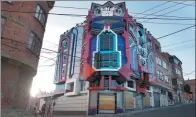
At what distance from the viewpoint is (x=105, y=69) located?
2592 centimetres

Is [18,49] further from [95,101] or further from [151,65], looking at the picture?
[151,65]

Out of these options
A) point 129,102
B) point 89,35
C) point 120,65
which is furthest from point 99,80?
point 89,35

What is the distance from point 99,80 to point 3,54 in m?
15.7

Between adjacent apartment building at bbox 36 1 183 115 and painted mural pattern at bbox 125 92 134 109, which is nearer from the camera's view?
adjacent apartment building at bbox 36 1 183 115

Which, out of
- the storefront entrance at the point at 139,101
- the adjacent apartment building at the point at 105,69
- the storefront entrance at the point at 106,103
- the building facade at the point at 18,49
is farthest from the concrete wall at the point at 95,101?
the building facade at the point at 18,49

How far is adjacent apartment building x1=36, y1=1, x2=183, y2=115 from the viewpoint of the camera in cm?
2576

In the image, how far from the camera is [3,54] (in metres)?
13.2

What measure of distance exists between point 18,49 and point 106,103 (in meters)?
15.1

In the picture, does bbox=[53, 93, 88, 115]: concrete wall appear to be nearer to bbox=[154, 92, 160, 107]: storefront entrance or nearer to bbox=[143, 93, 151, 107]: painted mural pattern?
bbox=[143, 93, 151, 107]: painted mural pattern

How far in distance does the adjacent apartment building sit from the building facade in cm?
1056

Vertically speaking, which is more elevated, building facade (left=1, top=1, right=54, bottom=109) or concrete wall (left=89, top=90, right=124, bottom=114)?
building facade (left=1, top=1, right=54, bottom=109)

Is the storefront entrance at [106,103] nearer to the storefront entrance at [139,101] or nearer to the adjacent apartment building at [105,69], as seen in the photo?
the adjacent apartment building at [105,69]

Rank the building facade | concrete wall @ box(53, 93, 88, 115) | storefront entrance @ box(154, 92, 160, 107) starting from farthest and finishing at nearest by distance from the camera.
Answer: storefront entrance @ box(154, 92, 160, 107) → concrete wall @ box(53, 93, 88, 115) → the building facade

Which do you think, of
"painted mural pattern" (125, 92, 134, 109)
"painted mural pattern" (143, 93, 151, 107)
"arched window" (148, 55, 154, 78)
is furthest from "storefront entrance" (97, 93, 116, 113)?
"arched window" (148, 55, 154, 78)
